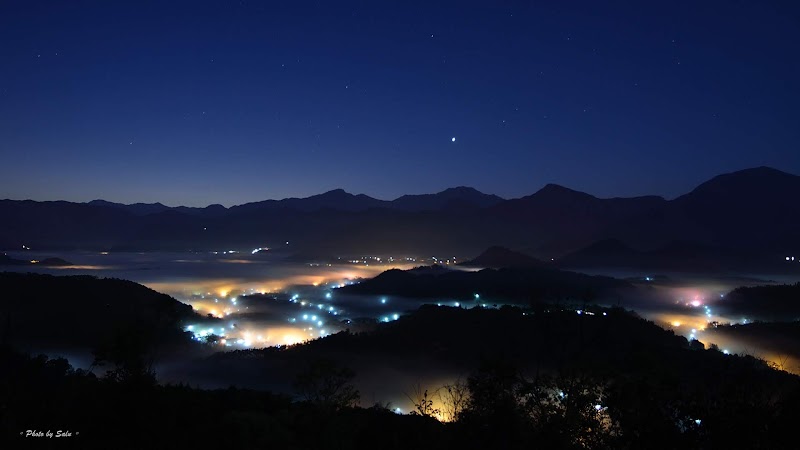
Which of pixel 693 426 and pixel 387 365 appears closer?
pixel 693 426

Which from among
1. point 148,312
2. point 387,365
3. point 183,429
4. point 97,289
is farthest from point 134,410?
point 97,289

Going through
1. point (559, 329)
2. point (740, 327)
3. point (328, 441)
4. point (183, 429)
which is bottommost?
point (740, 327)

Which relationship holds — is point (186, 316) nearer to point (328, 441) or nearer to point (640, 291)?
point (328, 441)

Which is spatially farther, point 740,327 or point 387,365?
point 740,327

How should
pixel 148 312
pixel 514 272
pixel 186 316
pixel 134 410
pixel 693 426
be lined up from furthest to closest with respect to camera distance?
pixel 514 272
pixel 186 316
pixel 148 312
pixel 134 410
pixel 693 426

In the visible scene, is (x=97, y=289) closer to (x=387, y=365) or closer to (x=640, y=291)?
(x=387, y=365)

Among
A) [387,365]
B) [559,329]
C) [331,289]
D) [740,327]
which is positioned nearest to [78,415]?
[387,365]

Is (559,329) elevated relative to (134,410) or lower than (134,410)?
lower

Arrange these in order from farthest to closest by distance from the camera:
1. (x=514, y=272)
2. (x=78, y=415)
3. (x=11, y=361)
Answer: (x=514, y=272)
(x=11, y=361)
(x=78, y=415)

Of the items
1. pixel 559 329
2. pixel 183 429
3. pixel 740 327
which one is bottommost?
pixel 740 327

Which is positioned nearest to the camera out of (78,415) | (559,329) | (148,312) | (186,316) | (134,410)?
(134,410)
